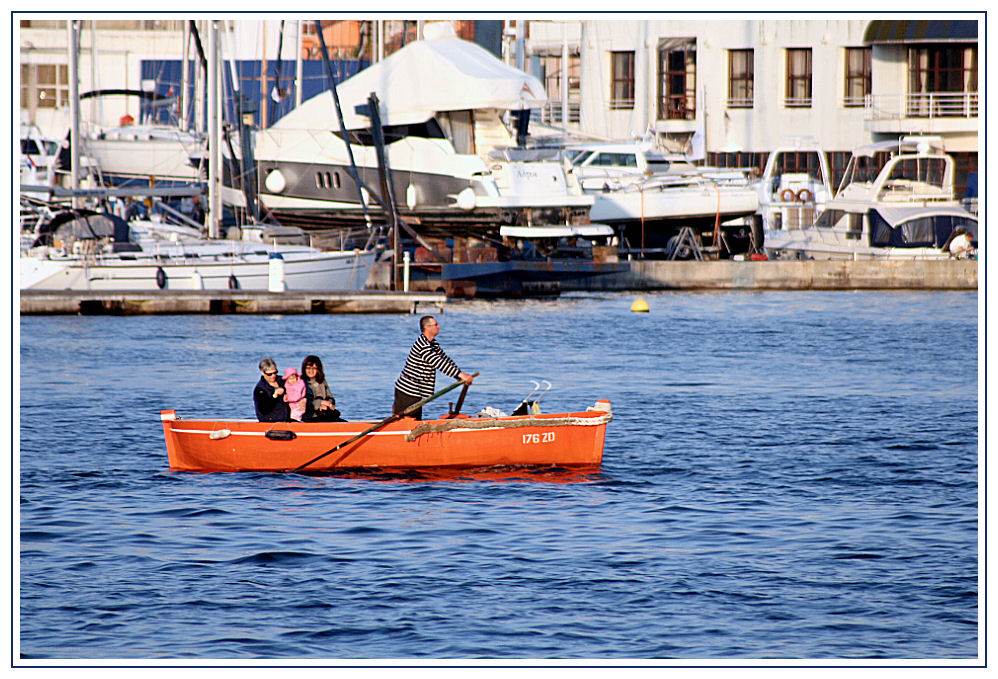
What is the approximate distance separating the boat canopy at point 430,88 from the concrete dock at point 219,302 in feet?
29.7

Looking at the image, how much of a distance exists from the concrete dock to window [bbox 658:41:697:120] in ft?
85.5

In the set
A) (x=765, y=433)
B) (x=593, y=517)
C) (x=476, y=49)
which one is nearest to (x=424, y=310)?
(x=476, y=49)

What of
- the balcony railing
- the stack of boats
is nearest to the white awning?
the stack of boats

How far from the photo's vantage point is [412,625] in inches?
489

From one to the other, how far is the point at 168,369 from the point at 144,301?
801 cm

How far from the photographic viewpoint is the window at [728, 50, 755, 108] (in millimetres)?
58469

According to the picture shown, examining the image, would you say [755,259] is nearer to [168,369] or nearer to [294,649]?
[168,369]

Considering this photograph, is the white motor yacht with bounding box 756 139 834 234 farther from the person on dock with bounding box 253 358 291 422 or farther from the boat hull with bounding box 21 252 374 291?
the person on dock with bounding box 253 358 291 422

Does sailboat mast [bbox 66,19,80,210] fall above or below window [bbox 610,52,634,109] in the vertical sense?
below

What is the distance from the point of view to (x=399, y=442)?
1753 centimetres

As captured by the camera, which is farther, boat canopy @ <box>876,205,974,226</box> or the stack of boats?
boat canopy @ <box>876,205,974,226</box>

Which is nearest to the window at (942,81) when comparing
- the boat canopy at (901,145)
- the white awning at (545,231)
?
the boat canopy at (901,145)
